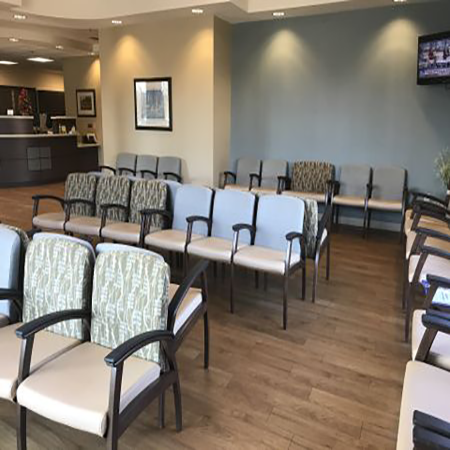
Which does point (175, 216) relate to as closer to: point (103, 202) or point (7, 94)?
point (103, 202)

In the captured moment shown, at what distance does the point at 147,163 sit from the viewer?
6934 millimetres

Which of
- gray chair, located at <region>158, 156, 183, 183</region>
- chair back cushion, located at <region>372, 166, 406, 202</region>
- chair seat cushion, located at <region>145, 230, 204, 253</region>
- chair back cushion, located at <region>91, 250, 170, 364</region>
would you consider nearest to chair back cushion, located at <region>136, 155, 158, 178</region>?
gray chair, located at <region>158, 156, 183, 183</region>

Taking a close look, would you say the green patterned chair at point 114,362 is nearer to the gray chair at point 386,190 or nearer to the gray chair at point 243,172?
the gray chair at point 386,190

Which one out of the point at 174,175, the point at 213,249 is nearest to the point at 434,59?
the point at 213,249

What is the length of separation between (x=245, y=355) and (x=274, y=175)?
4071 mm

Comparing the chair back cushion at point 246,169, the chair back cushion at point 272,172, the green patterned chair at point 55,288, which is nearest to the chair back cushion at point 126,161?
the chair back cushion at point 246,169

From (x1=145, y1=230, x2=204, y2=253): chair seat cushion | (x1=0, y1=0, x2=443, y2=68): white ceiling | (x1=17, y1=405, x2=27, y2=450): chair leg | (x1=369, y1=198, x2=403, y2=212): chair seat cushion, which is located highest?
(x1=0, y1=0, x2=443, y2=68): white ceiling

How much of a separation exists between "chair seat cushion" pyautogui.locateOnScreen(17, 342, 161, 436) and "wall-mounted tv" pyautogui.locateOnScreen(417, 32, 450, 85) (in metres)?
4.61

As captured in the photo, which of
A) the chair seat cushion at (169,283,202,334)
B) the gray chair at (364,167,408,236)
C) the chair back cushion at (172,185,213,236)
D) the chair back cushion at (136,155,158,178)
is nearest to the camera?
the chair seat cushion at (169,283,202,334)

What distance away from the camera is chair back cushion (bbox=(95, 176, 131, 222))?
443 centimetres

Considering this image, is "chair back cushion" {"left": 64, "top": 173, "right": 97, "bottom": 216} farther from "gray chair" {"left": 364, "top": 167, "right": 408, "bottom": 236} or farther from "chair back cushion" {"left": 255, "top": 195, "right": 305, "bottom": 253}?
"gray chair" {"left": 364, "top": 167, "right": 408, "bottom": 236}

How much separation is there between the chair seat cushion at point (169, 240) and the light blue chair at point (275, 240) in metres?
0.50

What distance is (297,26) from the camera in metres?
6.04

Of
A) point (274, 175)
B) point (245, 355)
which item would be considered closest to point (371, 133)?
point (274, 175)
